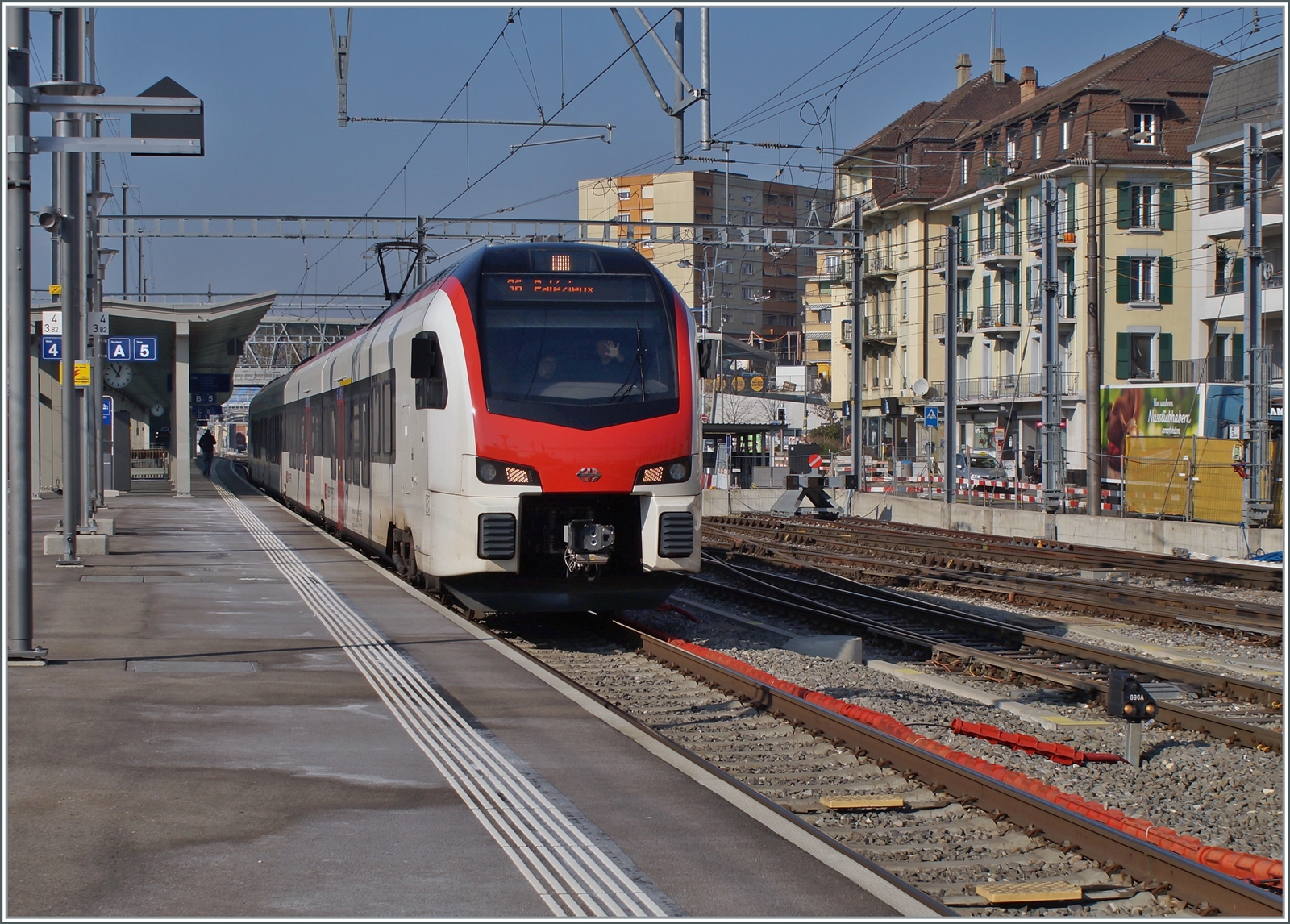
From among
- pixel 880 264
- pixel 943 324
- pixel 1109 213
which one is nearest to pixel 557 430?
pixel 1109 213

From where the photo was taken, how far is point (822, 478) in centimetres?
3422

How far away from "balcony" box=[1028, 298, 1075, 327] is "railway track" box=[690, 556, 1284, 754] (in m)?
35.1

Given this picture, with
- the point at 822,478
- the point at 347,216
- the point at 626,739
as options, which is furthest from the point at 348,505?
the point at 347,216

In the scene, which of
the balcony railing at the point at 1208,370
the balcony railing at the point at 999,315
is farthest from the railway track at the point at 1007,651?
the balcony railing at the point at 999,315

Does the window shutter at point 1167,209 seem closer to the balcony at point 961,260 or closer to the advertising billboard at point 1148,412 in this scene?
the balcony at point 961,260

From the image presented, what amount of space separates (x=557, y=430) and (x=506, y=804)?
5.42 metres

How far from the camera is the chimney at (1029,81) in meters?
60.5

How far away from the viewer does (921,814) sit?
23.2 feet

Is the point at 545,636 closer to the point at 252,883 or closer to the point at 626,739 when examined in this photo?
the point at 626,739

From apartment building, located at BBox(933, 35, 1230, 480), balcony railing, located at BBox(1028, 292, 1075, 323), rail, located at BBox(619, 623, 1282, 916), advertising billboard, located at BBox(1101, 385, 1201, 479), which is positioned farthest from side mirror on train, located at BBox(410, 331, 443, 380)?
balcony railing, located at BBox(1028, 292, 1075, 323)

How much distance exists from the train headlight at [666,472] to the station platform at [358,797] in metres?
1.90

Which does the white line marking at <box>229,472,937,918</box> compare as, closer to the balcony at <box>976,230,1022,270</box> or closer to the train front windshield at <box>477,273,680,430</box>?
the train front windshield at <box>477,273,680,430</box>

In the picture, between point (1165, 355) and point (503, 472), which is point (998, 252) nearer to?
point (1165, 355)

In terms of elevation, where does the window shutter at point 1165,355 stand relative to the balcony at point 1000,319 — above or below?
below
